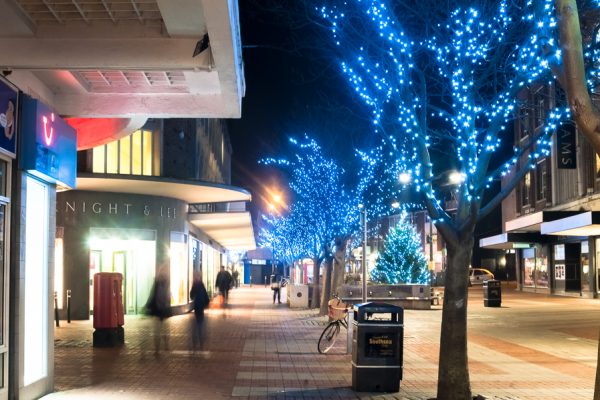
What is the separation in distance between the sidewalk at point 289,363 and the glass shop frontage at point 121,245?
1633 mm

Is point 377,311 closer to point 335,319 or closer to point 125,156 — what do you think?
point 335,319

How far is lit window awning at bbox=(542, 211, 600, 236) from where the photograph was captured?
88.5 ft

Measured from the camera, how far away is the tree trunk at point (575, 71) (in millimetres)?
6172

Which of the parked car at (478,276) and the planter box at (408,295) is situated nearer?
the planter box at (408,295)

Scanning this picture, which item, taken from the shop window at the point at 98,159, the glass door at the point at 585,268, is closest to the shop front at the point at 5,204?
the shop window at the point at 98,159

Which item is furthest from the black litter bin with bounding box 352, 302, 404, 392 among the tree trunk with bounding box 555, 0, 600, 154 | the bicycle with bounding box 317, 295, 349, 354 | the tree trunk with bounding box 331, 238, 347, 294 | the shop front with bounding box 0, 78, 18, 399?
the tree trunk with bounding box 331, 238, 347, 294

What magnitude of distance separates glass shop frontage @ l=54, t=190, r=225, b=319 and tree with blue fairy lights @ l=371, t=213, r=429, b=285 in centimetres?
934

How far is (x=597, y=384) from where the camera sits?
5.94 m

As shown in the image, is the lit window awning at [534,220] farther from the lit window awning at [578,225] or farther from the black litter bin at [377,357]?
the black litter bin at [377,357]

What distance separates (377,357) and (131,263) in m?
14.9

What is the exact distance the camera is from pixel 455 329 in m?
9.39

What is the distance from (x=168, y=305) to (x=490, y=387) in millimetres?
14650

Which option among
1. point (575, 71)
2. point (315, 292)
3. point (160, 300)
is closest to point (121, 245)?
point (160, 300)

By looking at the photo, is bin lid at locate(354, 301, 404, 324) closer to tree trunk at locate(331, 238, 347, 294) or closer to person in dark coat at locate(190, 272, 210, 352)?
person in dark coat at locate(190, 272, 210, 352)
